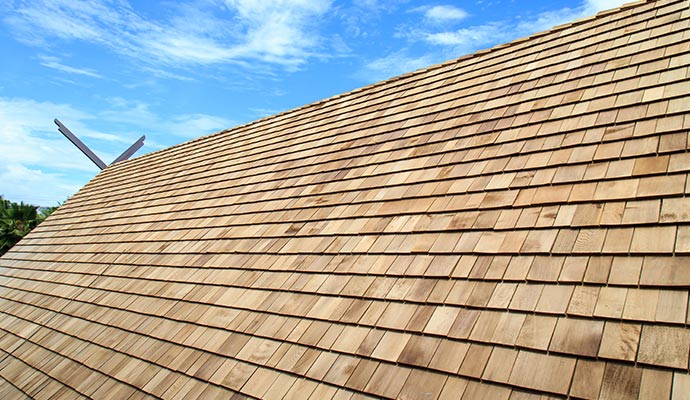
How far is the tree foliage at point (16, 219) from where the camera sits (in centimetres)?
1953

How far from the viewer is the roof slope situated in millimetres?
2152

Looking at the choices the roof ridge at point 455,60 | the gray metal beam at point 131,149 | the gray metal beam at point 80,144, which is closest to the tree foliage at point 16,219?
the gray metal beam at point 80,144

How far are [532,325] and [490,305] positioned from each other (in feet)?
0.92

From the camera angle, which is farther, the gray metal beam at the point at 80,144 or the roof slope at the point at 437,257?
the gray metal beam at the point at 80,144

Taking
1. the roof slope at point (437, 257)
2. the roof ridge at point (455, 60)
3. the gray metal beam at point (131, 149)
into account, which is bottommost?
the roof slope at point (437, 257)

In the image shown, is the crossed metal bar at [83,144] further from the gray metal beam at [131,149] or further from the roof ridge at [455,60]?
the roof ridge at [455,60]

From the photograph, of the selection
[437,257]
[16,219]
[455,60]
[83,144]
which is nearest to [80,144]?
[83,144]

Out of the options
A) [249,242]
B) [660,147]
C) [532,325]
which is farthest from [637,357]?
[249,242]

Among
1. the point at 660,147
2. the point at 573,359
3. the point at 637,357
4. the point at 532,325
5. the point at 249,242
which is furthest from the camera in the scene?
the point at 249,242

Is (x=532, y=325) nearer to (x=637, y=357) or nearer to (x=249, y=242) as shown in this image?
(x=637, y=357)

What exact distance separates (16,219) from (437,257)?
23325 mm

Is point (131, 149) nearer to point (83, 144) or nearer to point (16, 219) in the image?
point (83, 144)

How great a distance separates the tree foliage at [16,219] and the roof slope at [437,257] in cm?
1626

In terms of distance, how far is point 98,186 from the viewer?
36.9ft
